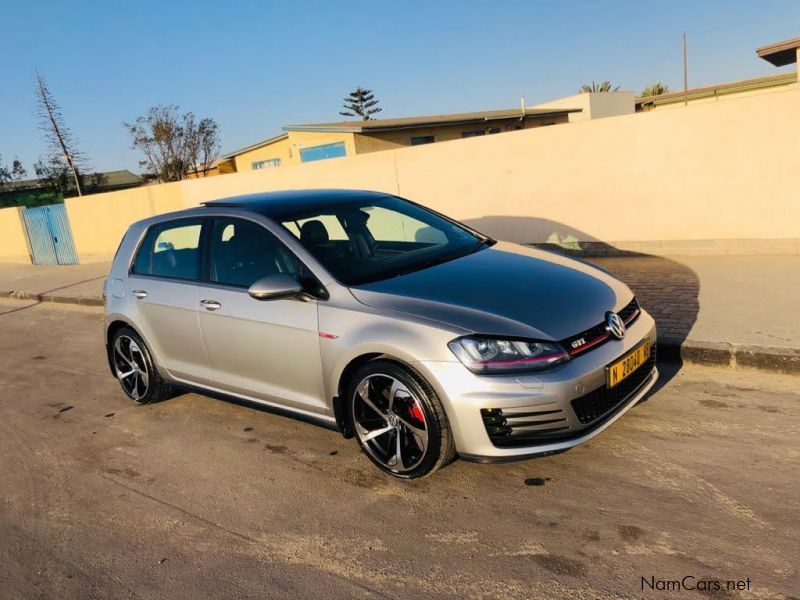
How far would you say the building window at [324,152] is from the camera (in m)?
24.1

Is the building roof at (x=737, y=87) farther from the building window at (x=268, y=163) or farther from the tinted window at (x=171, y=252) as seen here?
the tinted window at (x=171, y=252)

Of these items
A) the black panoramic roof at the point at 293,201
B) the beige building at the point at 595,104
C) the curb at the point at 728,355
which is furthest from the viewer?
the beige building at the point at 595,104

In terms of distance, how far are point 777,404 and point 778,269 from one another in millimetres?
3767

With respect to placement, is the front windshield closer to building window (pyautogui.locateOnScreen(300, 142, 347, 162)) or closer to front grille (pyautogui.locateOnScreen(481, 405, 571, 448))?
front grille (pyautogui.locateOnScreen(481, 405, 571, 448))

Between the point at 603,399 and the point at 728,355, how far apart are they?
2183mm

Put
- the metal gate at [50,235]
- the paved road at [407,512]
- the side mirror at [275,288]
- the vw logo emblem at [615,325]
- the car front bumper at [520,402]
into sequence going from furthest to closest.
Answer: the metal gate at [50,235], the side mirror at [275,288], the vw logo emblem at [615,325], the car front bumper at [520,402], the paved road at [407,512]

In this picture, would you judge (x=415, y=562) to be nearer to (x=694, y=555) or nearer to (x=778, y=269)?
(x=694, y=555)

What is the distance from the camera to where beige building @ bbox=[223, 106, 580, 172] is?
77.0ft

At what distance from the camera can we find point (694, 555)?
8.76 ft

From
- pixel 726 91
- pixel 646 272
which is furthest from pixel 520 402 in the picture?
pixel 726 91

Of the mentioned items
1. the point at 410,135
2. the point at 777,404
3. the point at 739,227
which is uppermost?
the point at 410,135

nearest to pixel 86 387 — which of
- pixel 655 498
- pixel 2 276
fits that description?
pixel 655 498

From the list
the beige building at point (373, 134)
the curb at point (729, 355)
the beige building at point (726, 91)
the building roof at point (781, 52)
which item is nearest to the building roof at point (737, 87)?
the beige building at point (726, 91)

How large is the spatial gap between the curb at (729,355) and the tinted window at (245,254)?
3185 mm
